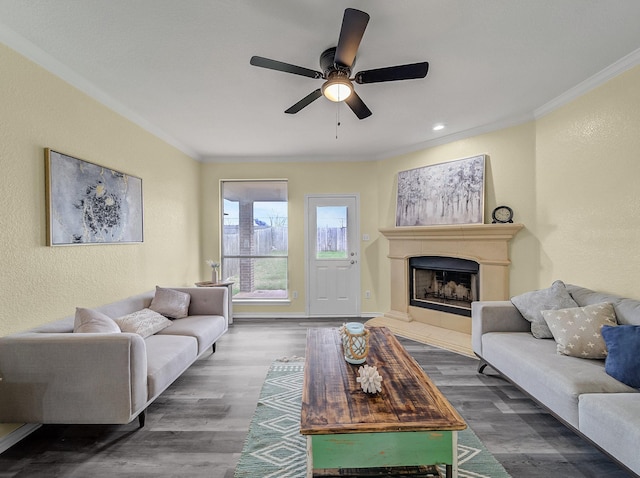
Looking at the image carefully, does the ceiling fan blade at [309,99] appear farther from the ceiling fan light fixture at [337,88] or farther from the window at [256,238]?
the window at [256,238]

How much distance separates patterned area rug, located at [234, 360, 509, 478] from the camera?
1.67 m

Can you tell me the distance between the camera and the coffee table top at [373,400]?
4.41ft

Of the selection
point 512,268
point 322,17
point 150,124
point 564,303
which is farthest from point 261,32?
point 512,268

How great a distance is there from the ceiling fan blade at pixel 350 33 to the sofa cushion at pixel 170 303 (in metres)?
2.79

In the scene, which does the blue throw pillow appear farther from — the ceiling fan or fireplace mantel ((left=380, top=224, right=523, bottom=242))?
the ceiling fan

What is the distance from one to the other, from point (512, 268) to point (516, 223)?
52cm

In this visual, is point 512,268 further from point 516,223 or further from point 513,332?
point 513,332

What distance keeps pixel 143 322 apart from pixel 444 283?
3715 mm

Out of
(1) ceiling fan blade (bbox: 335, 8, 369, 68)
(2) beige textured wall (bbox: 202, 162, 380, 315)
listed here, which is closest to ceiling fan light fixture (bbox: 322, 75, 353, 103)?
(1) ceiling fan blade (bbox: 335, 8, 369, 68)

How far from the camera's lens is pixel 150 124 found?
11.2ft

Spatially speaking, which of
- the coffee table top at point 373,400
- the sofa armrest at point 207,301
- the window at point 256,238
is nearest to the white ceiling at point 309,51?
the window at point 256,238

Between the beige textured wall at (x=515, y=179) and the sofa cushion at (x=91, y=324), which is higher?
the beige textured wall at (x=515, y=179)

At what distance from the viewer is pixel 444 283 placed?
4.25 m

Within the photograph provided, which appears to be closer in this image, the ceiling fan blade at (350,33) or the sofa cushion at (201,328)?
the ceiling fan blade at (350,33)
